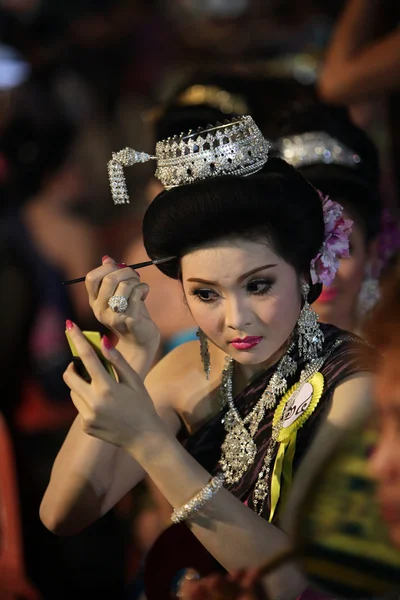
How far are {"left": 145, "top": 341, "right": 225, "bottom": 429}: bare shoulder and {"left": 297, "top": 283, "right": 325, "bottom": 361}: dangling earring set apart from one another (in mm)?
232

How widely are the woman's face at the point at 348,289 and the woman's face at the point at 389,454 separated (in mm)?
827

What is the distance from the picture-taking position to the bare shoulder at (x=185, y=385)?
1.53 meters

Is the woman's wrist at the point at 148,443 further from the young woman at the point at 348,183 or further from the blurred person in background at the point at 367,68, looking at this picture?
the blurred person in background at the point at 367,68

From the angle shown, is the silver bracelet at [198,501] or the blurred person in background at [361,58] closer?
the silver bracelet at [198,501]

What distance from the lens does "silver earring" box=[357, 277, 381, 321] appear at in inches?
77.6

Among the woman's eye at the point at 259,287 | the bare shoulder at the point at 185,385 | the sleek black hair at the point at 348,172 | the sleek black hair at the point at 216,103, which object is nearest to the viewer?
the woman's eye at the point at 259,287

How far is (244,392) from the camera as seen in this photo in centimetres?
144

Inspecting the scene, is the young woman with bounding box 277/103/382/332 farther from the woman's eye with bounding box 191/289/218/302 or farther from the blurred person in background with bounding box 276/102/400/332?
the woman's eye with bounding box 191/289/218/302

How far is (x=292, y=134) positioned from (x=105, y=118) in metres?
2.19

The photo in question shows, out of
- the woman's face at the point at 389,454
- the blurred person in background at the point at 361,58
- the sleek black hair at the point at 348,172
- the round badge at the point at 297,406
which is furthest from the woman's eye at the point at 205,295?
the blurred person in background at the point at 361,58

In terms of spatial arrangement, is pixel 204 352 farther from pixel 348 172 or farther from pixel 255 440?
pixel 348 172

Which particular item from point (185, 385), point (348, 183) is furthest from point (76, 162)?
point (185, 385)

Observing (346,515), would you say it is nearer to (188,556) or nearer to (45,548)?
(188,556)

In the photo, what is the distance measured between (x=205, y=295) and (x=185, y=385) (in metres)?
0.29
